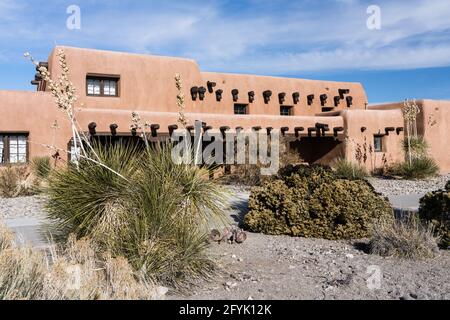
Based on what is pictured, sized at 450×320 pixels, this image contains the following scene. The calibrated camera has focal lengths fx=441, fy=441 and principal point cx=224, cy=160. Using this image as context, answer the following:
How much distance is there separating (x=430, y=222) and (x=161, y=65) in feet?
55.0

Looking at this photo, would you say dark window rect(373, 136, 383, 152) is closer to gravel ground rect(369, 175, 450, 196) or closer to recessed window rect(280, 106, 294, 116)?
gravel ground rect(369, 175, 450, 196)

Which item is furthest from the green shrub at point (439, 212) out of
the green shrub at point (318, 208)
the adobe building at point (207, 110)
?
the adobe building at point (207, 110)

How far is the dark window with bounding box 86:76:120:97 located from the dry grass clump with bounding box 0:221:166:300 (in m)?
16.2

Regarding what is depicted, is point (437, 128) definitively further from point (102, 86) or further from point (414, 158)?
point (102, 86)

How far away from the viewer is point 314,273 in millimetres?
5938

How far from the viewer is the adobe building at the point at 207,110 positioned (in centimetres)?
1644

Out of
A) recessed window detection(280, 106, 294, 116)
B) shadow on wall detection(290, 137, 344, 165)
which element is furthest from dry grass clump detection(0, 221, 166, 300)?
recessed window detection(280, 106, 294, 116)

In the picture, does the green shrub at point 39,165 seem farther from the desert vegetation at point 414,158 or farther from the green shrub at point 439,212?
the desert vegetation at point 414,158

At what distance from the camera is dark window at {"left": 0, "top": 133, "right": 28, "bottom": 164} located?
52.9ft

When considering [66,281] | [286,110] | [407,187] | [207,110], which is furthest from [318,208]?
[286,110]

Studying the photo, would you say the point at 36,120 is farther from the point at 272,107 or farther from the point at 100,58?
the point at 272,107

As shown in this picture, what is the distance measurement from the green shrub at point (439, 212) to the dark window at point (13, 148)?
44.4 ft

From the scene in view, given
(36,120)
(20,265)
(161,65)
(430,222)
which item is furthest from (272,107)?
(20,265)

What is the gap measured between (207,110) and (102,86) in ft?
18.2
